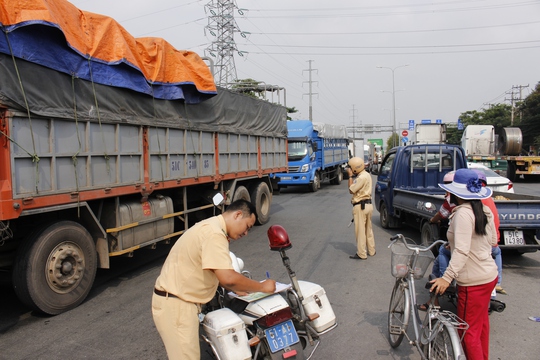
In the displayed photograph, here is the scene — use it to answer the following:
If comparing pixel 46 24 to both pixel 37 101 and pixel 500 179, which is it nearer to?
pixel 37 101

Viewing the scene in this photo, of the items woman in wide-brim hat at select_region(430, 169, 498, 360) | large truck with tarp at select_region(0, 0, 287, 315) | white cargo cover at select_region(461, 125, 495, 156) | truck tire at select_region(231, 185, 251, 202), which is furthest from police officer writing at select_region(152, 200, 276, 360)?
white cargo cover at select_region(461, 125, 495, 156)

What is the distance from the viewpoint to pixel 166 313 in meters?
2.74

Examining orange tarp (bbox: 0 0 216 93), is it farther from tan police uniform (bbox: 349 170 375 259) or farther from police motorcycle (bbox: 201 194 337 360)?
police motorcycle (bbox: 201 194 337 360)

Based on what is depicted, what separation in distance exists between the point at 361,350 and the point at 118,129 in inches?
163

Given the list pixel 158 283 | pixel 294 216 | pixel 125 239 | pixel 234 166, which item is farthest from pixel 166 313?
pixel 294 216

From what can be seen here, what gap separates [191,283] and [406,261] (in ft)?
6.31

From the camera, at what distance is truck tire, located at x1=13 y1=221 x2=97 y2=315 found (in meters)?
4.69

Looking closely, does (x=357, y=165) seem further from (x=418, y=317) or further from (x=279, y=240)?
(x=279, y=240)

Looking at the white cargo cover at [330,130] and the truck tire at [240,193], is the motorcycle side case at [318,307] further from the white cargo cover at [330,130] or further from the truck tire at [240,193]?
the white cargo cover at [330,130]

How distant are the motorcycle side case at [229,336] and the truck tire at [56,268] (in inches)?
110

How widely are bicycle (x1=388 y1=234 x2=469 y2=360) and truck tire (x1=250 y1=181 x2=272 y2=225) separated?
6803mm

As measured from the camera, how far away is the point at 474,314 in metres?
3.25

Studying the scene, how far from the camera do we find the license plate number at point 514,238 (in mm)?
6297

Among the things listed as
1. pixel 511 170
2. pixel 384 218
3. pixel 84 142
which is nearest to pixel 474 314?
pixel 84 142
